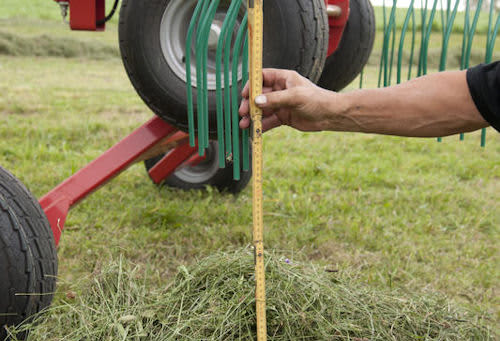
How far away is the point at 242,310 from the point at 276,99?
0.68 metres

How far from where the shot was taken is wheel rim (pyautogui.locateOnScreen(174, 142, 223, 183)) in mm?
3412

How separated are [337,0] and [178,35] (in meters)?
0.74

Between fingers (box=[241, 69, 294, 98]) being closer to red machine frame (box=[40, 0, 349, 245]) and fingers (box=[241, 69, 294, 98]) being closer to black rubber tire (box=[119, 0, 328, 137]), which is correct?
black rubber tire (box=[119, 0, 328, 137])

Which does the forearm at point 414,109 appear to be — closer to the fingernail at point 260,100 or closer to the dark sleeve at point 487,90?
the dark sleeve at point 487,90

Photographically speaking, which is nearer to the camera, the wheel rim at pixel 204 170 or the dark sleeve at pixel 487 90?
the dark sleeve at pixel 487 90

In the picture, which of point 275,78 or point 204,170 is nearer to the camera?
point 275,78

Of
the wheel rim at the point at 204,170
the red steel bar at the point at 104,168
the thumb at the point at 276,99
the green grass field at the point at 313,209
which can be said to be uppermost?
the thumb at the point at 276,99

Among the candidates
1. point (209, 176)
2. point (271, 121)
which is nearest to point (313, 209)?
point (209, 176)

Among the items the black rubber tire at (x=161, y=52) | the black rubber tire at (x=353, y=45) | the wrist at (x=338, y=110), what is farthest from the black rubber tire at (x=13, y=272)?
the black rubber tire at (x=353, y=45)

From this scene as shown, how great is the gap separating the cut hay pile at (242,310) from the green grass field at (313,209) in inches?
3.8

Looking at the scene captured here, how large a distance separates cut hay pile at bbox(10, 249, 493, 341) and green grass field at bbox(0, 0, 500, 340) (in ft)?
0.32

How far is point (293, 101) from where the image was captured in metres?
1.42

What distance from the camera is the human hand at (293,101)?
141cm

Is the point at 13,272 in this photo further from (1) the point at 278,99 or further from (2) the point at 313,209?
(2) the point at 313,209
